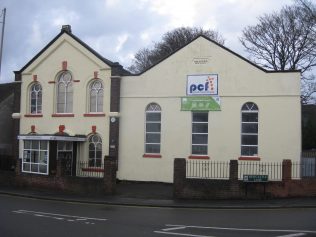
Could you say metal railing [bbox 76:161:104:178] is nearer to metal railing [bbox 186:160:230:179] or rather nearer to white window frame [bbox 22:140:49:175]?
white window frame [bbox 22:140:49:175]

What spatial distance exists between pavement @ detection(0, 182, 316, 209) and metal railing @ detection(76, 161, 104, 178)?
429 cm

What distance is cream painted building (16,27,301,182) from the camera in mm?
28359

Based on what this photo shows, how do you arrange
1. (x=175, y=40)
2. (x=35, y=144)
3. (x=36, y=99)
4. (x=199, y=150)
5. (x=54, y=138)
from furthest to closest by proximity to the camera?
(x=175, y=40) → (x=36, y=99) → (x=35, y=144) → (x=54, y=138) → (x=199, y=150)

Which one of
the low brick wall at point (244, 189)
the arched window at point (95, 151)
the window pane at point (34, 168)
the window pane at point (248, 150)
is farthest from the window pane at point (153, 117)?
the low brick wall at point (244, 189)

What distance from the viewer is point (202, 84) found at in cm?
2944

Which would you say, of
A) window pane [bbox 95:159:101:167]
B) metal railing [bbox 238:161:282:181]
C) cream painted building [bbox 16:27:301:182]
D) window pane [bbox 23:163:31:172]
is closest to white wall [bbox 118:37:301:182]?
cream painted building [bbox 16:27:301:182]

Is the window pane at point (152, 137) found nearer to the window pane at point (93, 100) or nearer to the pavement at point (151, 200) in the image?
the pavement at point (151, 200)

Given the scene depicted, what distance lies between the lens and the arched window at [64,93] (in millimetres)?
32875

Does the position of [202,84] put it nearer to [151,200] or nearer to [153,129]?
[153,129]

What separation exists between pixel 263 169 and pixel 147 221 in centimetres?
1391

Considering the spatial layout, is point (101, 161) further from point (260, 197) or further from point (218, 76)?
point (260, 197)

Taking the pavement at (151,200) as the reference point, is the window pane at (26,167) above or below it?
above

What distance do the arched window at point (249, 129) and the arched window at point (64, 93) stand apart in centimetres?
1153

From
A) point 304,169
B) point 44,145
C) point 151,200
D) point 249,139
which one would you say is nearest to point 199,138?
point 249,139
